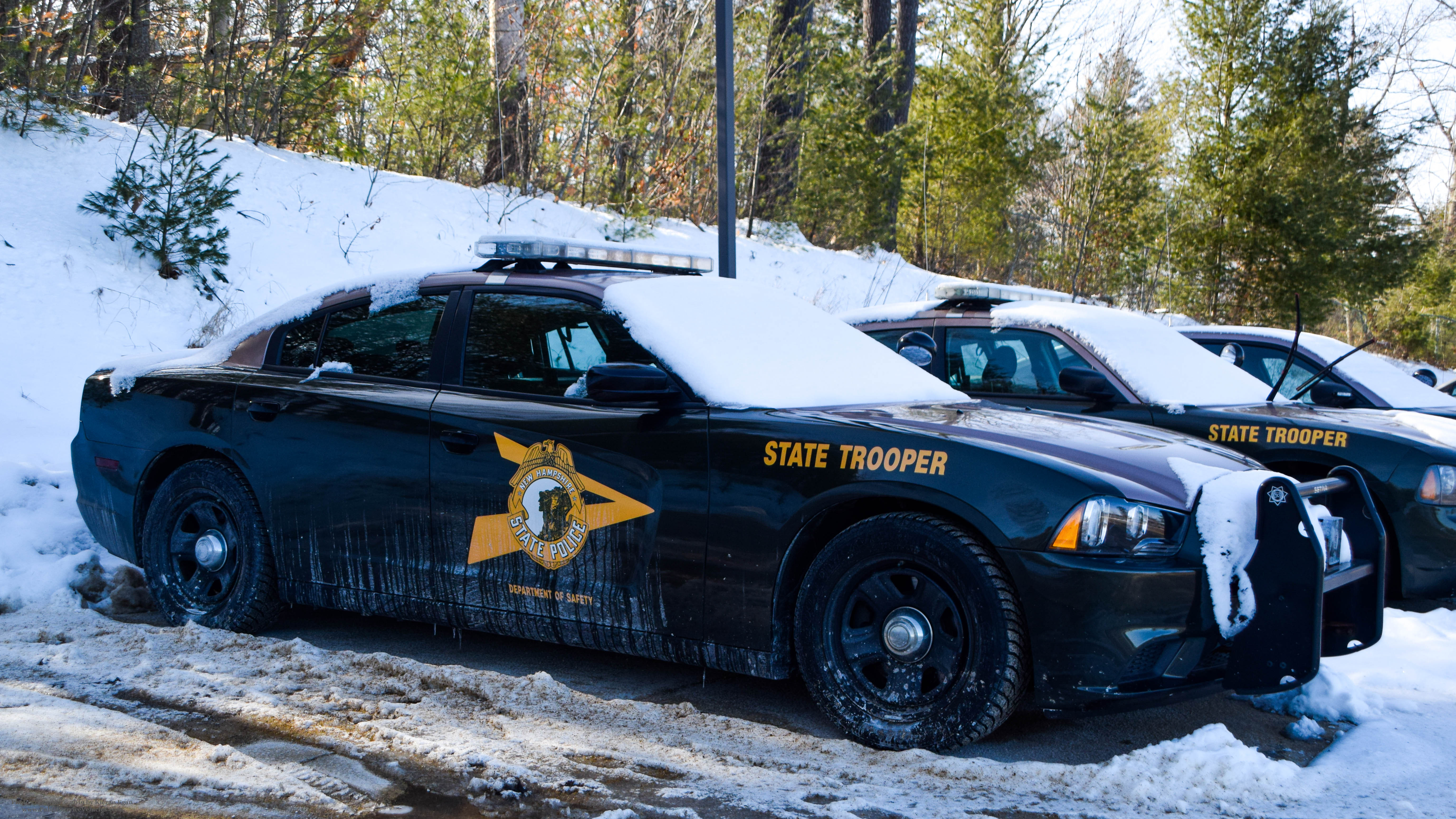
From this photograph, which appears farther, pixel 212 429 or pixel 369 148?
pixel 369 148

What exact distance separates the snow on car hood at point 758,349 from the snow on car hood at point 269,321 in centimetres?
96

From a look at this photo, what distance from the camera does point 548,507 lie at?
3.88 meters

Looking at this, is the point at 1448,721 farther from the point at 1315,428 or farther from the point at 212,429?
the point at 212,429

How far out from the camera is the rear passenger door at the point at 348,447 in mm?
4207

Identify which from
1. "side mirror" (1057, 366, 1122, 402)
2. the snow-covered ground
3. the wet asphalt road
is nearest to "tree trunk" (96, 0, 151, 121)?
the snow-covered ground

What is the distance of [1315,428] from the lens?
18.1ft

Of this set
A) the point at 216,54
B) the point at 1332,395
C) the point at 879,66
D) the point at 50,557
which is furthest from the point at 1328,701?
the point at 879,66

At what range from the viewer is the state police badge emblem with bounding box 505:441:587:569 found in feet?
12.6

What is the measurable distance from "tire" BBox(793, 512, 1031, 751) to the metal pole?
4.49m

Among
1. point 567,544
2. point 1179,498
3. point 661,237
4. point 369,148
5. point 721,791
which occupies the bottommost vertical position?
point 721,791

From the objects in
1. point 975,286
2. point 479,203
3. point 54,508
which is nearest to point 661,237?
point 479,203

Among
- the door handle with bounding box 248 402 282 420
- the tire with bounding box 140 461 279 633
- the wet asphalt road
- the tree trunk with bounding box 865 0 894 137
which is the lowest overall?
the wet asphalt road

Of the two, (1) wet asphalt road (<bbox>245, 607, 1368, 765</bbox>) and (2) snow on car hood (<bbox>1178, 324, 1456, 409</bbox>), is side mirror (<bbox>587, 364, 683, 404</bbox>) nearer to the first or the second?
(1) wet asphalt road (<bbox>245, 607, 1368, 765</bbox>)

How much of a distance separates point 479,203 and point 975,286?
8.68 metres
